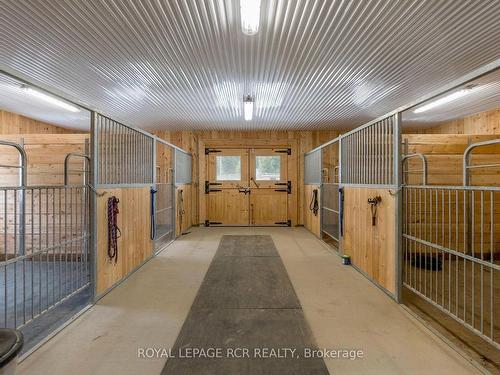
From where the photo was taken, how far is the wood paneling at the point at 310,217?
5656 mm

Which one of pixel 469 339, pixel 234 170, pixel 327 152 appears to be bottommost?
pixel 469 339

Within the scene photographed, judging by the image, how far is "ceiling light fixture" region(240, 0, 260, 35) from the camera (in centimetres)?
209

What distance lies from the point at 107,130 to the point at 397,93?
4.21 meters

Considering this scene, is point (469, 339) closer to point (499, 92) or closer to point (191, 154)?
point (499, 92)

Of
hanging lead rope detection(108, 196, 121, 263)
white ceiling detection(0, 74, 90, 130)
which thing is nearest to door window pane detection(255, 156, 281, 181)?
white ceiling detection(0, 74, 90, 130)

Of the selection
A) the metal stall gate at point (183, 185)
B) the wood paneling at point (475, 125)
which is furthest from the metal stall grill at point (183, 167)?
the wood paneling at point (475, 125)

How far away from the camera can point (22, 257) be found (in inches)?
70.6

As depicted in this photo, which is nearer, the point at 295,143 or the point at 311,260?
the point at 311,260

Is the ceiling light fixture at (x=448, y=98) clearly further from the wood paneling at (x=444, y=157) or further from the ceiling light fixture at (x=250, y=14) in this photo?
the ceiling light fixture at (x=250, y=14)

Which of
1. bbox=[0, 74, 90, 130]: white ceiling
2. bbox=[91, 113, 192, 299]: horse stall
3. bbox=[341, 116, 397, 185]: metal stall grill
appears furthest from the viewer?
bbox=[0, 74, 90, 130]: white ceiling

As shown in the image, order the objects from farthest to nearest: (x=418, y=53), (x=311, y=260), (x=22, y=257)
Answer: (x=311, y=260) < (x=418, y=53) < (x=22, y=257)

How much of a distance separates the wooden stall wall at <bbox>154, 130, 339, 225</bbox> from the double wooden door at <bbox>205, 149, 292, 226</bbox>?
207 millimetres

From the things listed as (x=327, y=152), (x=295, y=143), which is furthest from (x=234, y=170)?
(x=327, y=152)

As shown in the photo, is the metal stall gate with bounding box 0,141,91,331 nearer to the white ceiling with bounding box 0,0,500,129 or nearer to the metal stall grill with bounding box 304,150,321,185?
the white ceiling with bounding box 0,0,500,129
